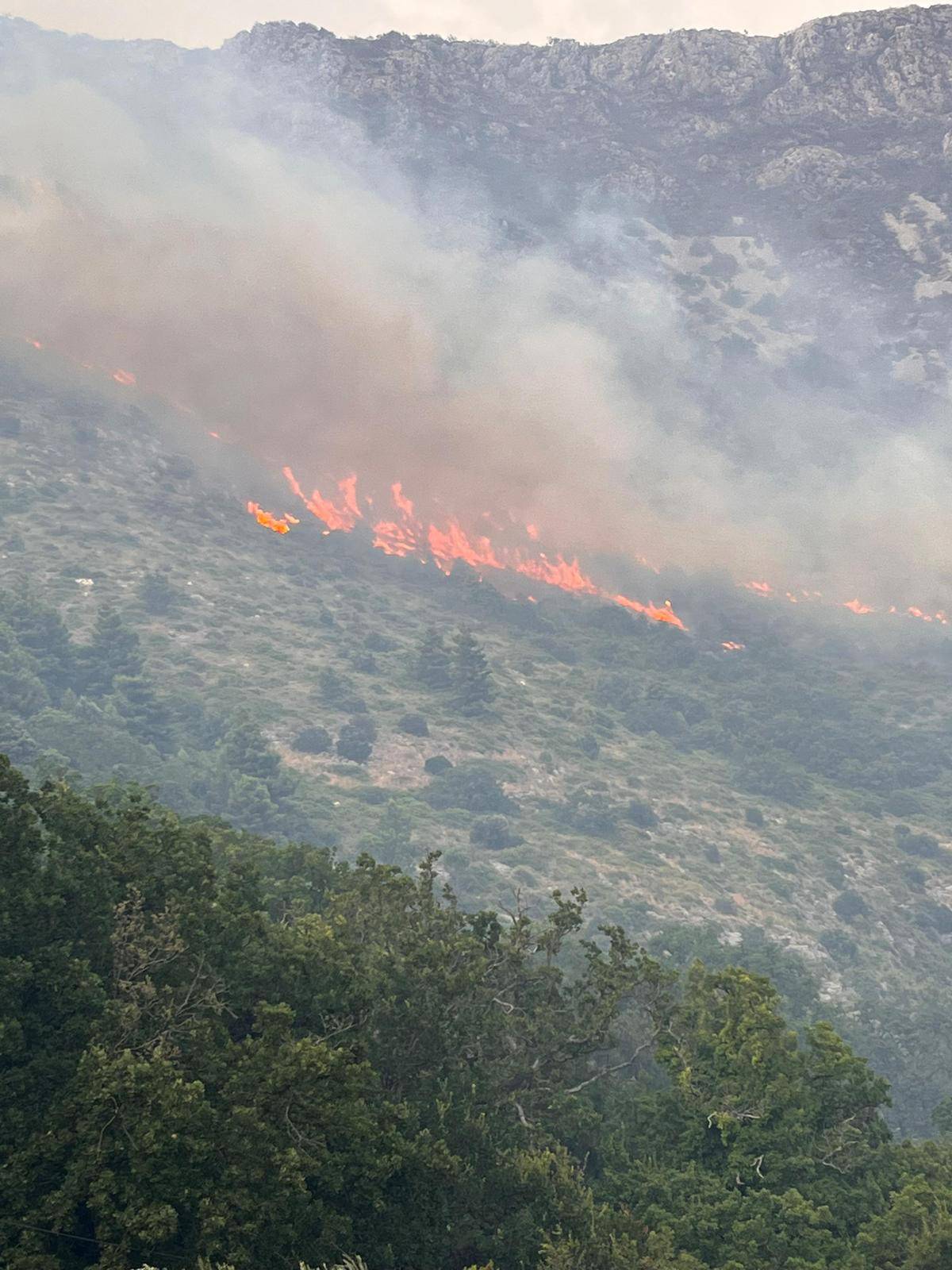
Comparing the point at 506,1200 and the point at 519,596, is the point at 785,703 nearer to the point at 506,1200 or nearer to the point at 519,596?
the point at 519,596

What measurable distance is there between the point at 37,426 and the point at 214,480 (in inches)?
1125

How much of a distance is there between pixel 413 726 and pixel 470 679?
14.3 metres

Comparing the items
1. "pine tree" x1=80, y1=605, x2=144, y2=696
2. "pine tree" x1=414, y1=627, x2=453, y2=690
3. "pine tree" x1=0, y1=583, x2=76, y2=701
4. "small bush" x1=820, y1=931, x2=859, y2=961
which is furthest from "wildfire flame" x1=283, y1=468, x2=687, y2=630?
"small bush" x1=820, y1=931, x2=859, y2=961

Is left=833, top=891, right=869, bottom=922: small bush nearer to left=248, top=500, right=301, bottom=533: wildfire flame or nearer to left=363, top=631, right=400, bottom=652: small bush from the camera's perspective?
left=363, top=631, right=400, bottom=652: small bush

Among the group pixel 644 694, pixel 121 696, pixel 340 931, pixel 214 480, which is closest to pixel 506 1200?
pixel 340 931

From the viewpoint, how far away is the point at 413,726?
5330 inches

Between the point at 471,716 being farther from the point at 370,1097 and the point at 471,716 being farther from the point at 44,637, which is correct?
the point at 370,1097

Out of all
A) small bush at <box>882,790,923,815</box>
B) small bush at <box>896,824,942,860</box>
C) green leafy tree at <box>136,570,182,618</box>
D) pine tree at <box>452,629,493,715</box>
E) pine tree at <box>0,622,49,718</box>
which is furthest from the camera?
small bush at <box>882,790,923,815</box>

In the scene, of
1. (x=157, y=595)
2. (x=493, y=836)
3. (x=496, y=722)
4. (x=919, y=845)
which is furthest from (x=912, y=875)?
(x=157, y=595)

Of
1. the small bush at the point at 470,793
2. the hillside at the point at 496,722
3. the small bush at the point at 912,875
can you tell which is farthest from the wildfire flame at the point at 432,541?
the small bush at the point at 912,875

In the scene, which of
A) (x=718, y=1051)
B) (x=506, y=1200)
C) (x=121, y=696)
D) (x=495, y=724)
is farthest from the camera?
(x=495, y=724)

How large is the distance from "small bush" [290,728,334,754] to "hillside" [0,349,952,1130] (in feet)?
2.96

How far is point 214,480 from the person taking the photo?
183 metres

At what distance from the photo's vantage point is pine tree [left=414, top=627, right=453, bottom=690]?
148m
